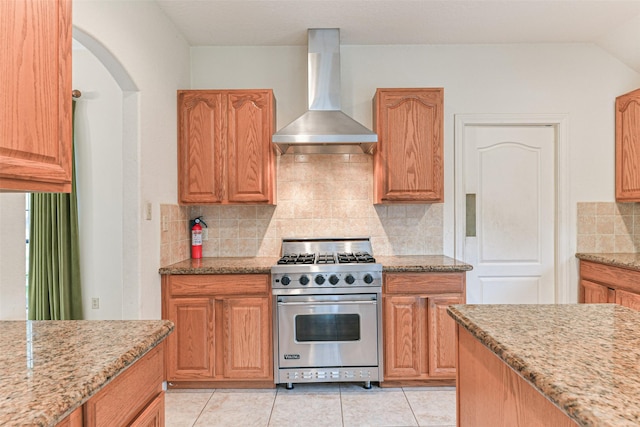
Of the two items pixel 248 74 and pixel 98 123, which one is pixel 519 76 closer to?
pixel 248 74

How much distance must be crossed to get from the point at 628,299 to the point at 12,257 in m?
3.59

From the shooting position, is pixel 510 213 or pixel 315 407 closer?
pixel 315 407

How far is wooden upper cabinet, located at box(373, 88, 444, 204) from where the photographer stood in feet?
10.3

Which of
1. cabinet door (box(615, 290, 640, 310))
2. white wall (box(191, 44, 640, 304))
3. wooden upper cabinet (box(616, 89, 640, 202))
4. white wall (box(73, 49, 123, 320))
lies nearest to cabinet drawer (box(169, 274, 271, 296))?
white wall (box(73, 49, 123, 320))

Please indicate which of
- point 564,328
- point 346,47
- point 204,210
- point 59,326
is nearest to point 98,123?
point 204,210

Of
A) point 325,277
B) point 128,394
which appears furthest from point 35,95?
point 325,277

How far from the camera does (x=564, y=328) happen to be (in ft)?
4.00

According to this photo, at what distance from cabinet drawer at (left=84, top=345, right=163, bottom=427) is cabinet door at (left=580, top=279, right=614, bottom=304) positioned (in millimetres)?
3168

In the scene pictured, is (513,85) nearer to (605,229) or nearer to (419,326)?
(605,229)

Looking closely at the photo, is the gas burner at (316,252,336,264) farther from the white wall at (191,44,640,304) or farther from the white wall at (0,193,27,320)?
the white wall at (0,193,27,320)

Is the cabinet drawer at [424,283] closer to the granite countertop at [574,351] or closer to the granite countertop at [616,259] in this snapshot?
the granite countertop at [616,259]

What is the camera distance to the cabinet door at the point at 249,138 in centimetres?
314

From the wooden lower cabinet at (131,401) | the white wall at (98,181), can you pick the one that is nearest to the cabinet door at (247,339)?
the white wall at (98,181)

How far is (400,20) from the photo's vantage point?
3.05 m
